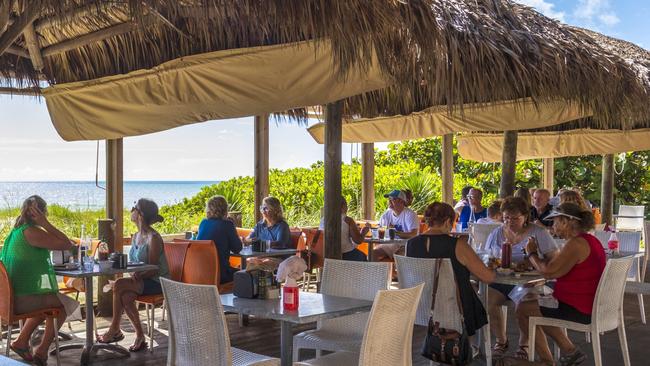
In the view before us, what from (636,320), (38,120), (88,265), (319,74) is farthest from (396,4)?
(38,120)

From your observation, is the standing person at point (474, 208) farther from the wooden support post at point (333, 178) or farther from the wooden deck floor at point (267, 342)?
the wooden support post at point (333, 178)

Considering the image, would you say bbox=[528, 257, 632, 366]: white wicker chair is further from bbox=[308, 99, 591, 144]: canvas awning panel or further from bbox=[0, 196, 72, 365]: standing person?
bbox=[0, 196, 72, 365]: standing person

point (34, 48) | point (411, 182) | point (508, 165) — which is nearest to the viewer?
point (34, 48)

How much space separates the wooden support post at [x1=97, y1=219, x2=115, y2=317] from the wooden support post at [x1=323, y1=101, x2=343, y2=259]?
224 centimetres

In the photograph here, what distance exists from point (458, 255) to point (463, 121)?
3.45 metres

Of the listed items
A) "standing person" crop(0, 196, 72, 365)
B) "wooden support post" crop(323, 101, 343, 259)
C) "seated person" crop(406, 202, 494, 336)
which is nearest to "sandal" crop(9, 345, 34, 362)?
"standing person" crop(0, 196, 72, 365)

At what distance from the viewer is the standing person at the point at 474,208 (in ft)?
30.8

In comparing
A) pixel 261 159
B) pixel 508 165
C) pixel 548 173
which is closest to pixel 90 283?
pixel 261 159

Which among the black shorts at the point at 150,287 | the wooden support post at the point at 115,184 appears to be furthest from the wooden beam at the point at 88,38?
the black shorts at the point at 150,287

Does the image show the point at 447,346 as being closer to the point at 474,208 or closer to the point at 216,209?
the point at 216,209

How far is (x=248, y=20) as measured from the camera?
16.7ft

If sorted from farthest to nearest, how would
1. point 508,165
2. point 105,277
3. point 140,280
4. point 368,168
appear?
point 368,168, point 508,165, point 105,277, point 140,280

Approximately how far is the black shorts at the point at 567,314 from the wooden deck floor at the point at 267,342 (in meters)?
0.72

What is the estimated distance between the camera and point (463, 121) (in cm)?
823
